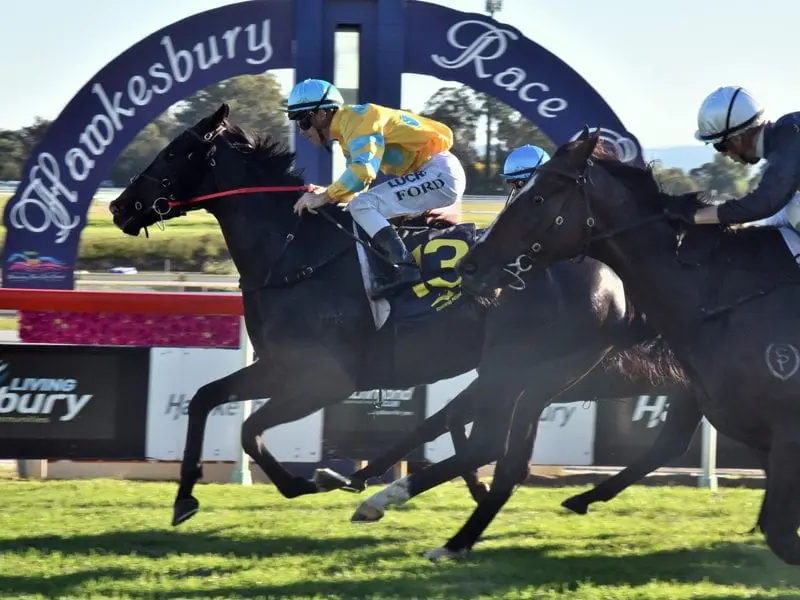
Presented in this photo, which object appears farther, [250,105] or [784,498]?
[250,105]

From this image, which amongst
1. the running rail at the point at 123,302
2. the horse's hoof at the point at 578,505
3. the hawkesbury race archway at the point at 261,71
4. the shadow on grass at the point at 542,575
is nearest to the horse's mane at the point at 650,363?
the horse's hoof at the point at 578,505

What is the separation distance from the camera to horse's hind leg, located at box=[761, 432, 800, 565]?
445 centimetres

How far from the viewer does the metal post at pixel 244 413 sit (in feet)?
25.2

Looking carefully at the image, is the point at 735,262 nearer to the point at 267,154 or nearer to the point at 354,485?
the point at 354,485

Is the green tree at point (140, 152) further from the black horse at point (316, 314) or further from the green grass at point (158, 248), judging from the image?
the black horse at point (316, 314)

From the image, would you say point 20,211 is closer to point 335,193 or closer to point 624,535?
point 335,193

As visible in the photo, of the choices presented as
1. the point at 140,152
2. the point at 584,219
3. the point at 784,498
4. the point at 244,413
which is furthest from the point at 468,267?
the point at 140,152

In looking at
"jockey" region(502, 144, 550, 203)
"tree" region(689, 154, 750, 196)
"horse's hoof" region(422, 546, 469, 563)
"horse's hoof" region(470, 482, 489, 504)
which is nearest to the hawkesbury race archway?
"jockey" region(502, 144, 550, 203)

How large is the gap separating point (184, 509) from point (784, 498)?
111 inches

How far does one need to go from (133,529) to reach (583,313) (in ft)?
8.27

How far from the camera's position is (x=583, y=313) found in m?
5.82

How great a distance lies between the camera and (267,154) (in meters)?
6.26

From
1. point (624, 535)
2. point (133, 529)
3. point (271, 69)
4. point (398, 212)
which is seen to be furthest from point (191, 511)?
point (271, 69)

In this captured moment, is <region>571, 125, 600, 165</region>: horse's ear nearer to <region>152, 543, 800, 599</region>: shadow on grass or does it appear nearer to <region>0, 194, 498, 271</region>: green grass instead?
<region>152, 543, 800, 599</region>: shadow on grass
